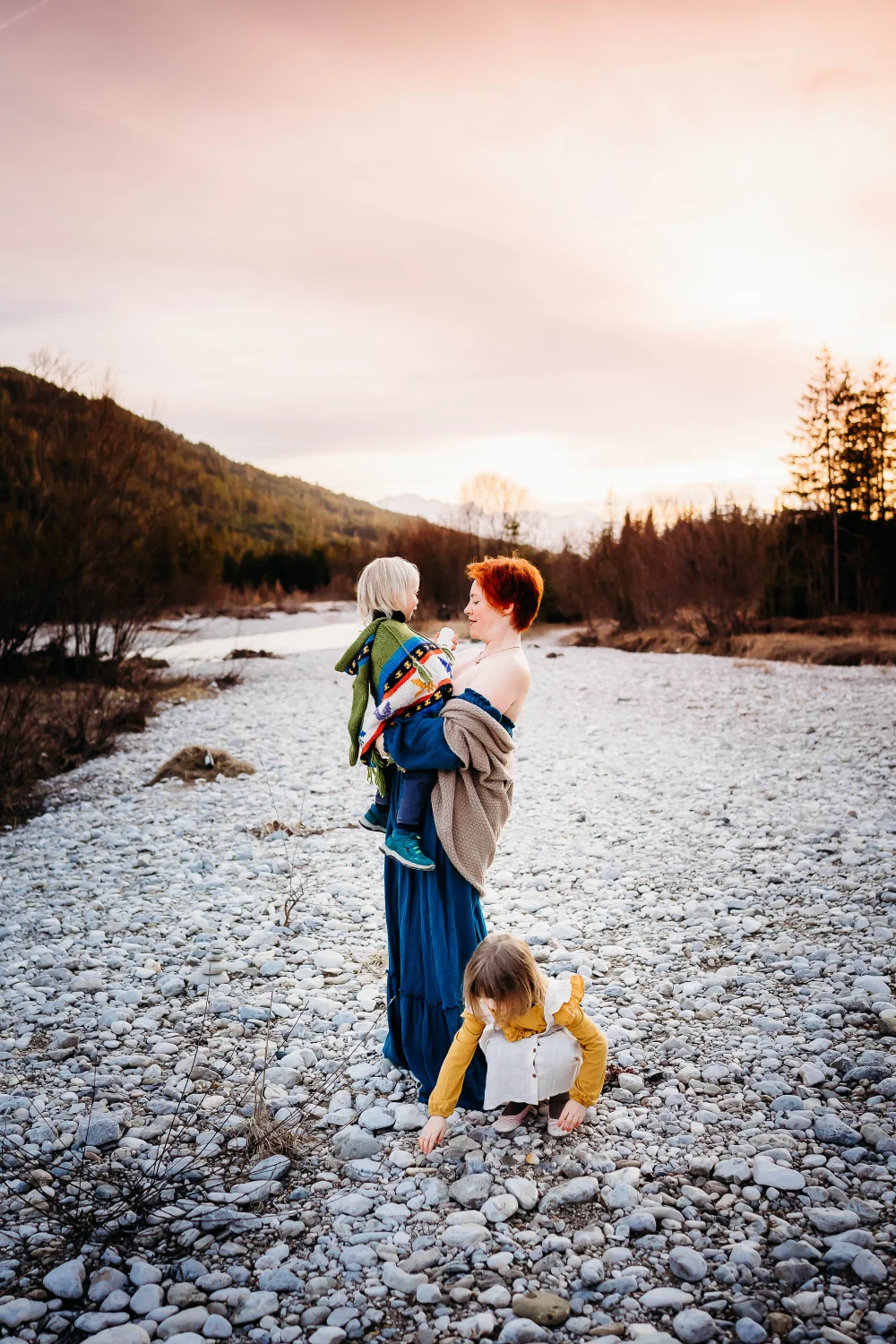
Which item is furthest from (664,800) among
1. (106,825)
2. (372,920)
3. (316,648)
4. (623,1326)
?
(316,648)

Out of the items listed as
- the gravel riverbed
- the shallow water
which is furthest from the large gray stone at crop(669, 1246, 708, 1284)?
the shallow water

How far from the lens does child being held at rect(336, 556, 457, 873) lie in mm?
2914

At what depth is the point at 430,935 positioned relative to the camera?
3.11m

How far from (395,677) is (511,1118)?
168 centimetres

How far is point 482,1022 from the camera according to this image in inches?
113

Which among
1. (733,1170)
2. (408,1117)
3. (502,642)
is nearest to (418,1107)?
(408,1117)

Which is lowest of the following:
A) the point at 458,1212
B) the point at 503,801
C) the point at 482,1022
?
the point at 458,1212

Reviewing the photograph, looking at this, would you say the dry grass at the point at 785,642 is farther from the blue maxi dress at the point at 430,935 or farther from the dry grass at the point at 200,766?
the blue maxi dress at the point at 430,935

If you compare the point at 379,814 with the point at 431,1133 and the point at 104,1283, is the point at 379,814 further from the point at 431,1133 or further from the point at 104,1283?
the point at 104,1283

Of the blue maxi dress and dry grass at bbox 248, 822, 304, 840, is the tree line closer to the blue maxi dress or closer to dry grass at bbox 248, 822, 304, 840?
dry grass at bbox 248, 822, 304, 840

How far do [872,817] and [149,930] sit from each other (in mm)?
5315

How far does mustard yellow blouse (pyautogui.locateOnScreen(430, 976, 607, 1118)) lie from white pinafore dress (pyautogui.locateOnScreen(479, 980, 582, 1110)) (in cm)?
3

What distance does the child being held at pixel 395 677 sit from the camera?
2914 mm

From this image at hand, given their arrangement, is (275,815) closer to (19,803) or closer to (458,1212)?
(19,803)
